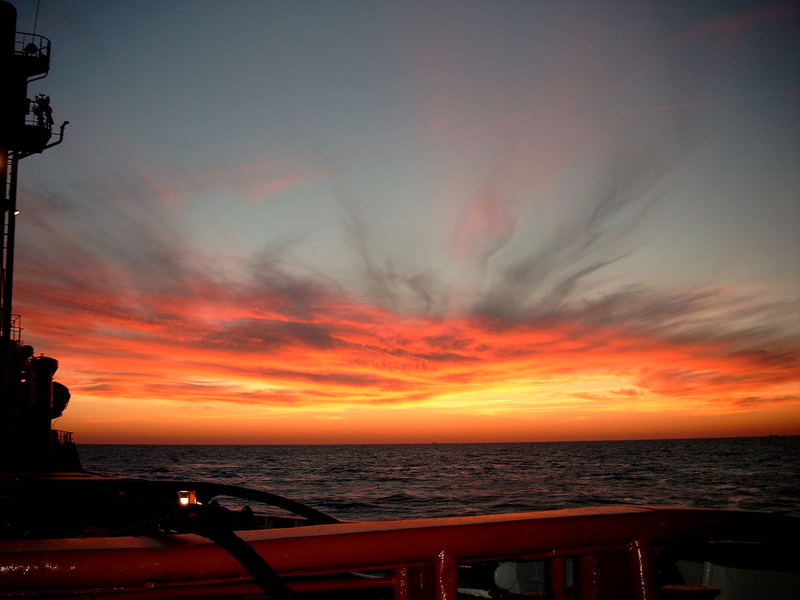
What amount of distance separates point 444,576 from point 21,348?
26349 mm

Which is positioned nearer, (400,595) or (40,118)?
(400,595)

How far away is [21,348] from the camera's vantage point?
23.1 m

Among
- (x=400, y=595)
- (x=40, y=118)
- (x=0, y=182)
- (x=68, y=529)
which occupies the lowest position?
(x=68, y=529)

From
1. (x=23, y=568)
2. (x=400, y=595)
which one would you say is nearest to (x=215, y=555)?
(x=23, y=568)

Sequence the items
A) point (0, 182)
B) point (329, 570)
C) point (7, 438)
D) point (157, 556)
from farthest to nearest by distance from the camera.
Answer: point (0, 182), point (7, 438), point (329, 570), point (157, 556)

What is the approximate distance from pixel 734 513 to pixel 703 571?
2518 mm

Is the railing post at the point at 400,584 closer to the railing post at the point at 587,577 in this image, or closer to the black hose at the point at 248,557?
the black hose at the point at 248,557

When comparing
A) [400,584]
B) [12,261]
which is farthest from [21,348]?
[400,584]

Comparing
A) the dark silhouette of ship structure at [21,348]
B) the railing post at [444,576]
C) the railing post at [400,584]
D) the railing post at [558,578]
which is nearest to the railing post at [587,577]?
the railing post at [558,578]

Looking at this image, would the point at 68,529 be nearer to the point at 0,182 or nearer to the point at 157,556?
the point at 157,556

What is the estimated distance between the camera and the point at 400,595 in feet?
6.63

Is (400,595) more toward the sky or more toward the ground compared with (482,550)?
more toward the ground

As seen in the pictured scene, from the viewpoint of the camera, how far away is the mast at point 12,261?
16.7 metres

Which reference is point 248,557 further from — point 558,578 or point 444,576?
point 558,578
